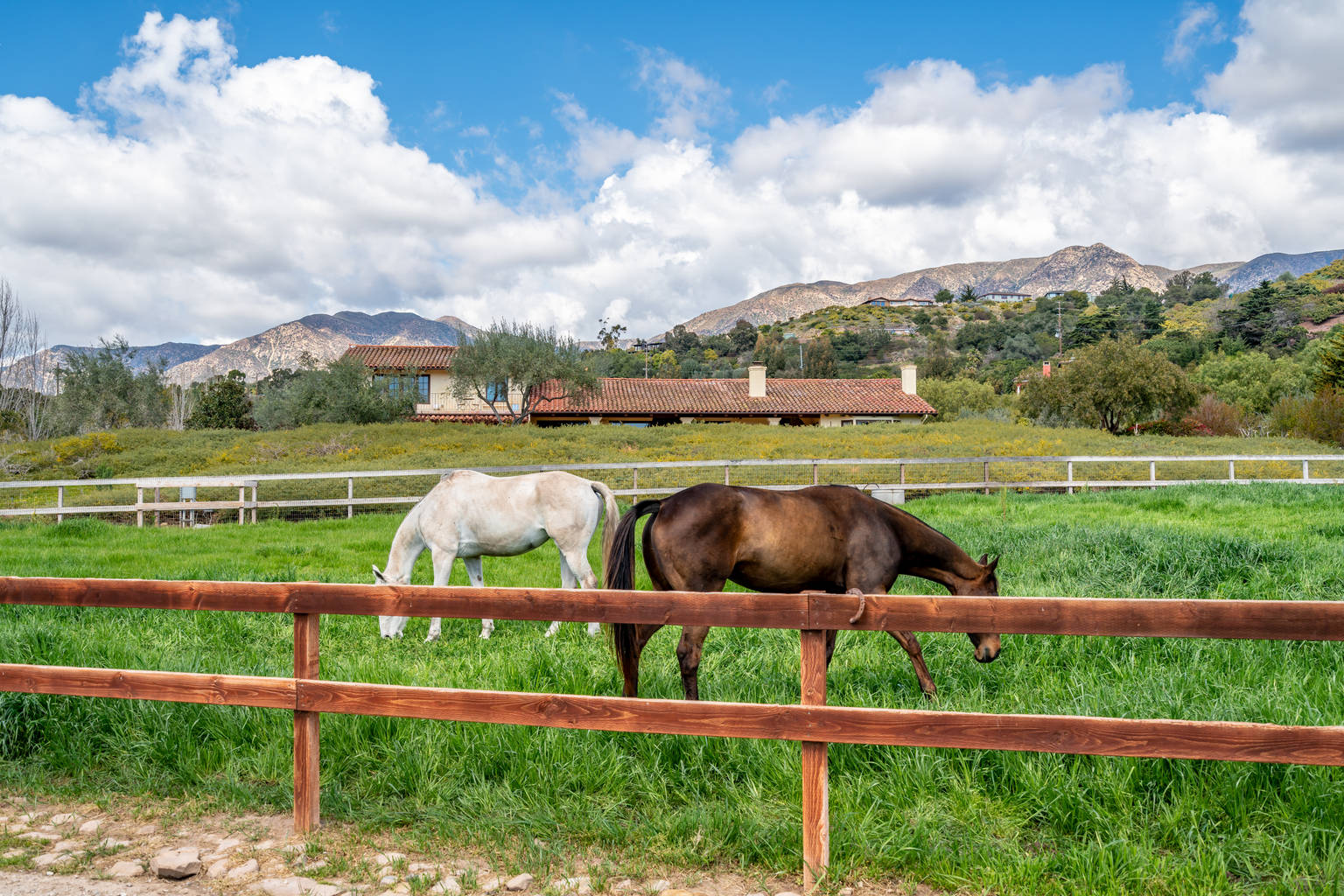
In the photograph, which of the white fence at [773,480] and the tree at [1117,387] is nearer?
the white fence at [773,480]

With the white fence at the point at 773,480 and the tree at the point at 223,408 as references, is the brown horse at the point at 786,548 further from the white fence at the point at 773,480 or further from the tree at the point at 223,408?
the tree at the point at 223,408

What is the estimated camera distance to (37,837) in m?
3.51

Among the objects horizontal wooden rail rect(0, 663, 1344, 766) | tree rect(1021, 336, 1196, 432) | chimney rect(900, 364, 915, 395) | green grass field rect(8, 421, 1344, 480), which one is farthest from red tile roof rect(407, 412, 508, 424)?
horizontal wooden rail rect(0, 663, 1344, 766)

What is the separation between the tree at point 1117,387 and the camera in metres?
40.4

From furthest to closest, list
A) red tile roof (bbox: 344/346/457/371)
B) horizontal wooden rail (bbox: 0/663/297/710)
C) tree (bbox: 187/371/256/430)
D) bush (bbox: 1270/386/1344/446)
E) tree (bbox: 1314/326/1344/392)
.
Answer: tree (bbox: 187/371/256/430)
red tile roof (bbox: 344/346/457/371)
tree (bbox: 1314/326/1344/392)
bush (bbox: 1270/386/1344/446)
horizontal wooden rail (bbox: 0/663/297/710)

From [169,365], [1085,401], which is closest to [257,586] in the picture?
[1085,401]

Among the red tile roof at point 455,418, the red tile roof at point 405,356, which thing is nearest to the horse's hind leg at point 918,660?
the red tile roof at point 455,418

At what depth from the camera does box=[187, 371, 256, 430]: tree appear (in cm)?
5675

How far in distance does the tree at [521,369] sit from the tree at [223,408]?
21311mm

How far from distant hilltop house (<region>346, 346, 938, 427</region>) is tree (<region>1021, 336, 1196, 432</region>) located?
1019cm

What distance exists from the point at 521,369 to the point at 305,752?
42.1m

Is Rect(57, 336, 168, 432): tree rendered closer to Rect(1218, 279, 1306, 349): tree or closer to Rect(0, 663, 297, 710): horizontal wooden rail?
Rect(0, 663, 297, 710): horizontal wooden rail

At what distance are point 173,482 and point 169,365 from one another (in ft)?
147

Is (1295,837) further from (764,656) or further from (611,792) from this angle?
(764,656)
